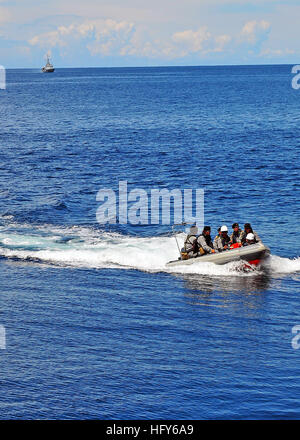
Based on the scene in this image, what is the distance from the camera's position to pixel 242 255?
90.5ft

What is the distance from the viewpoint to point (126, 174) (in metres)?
53.0

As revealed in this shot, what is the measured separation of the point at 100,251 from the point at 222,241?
604 cm

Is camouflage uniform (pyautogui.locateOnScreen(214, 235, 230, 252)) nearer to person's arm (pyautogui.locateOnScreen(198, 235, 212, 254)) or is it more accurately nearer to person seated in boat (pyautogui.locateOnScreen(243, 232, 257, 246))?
person's arm (pyautogui.locateOnScreen(198, 235, 212, 254))

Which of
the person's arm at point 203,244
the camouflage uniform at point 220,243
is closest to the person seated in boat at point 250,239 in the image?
the camouflage uniform at point 220,243

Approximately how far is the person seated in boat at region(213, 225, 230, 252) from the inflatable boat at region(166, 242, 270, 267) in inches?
20.1

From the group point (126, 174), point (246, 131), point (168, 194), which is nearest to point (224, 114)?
A: point (246, 131)

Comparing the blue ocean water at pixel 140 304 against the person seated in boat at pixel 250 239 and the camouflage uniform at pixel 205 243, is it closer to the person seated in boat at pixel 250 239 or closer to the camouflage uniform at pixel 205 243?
the camouflage uniform at pixel 205 243

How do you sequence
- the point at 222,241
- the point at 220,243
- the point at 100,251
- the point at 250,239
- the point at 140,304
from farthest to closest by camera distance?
the point at 100,251
the point at 222,241
the point at 220,243
the point at 250,239
the point at 140,304

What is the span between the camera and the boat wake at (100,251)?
92.4ft

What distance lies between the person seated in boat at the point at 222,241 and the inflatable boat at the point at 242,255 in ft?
1.68

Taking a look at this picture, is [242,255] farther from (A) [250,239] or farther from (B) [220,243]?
(B) [220,243]

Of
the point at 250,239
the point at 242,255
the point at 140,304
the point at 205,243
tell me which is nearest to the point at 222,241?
the point at 205,243
